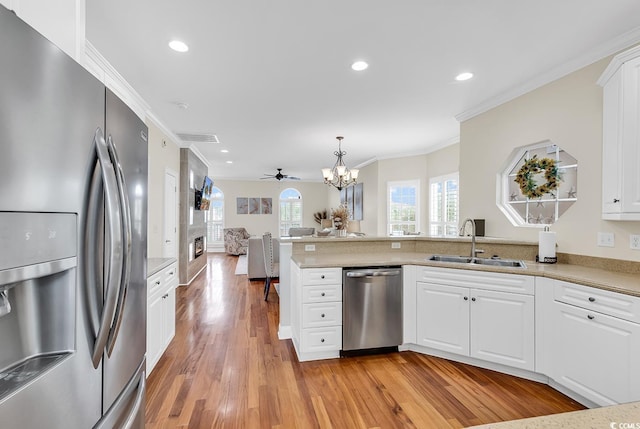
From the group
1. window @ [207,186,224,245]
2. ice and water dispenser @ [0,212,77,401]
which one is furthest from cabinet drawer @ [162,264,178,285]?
window @ [207,186,224,245]

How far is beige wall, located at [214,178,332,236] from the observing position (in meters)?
10.6

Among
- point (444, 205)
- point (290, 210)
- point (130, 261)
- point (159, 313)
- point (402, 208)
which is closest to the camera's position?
point (130, 261)

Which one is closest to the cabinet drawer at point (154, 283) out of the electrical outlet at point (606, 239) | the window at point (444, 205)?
the electrical outlet at point (606, 239)

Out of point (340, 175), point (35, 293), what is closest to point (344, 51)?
point (35, 293)

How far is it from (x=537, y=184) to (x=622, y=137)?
0.85 metres

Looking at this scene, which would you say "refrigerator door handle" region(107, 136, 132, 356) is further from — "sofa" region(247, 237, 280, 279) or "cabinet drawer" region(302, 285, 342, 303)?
"sofa" region(247, 237, 280, 279)

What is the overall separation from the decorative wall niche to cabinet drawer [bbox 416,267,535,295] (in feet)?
3.22

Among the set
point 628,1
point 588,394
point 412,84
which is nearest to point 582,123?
point 628,1

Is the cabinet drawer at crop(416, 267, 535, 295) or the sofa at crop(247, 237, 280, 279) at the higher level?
the cabinet drawer at crop(416, 267, 535, 295)

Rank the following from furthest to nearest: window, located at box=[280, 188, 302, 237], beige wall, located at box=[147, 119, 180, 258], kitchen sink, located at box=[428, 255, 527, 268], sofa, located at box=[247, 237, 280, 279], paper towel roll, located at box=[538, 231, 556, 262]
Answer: window, located at box=[280, 188, 302, 237] < sofa, located at box=[247, 237, 280, 279] < beige wall, located at box=[147, 119, 180, 258] < kitchen sink, located at box=[428, 255, 527, 268] < paper towel roll, located at box=[538, 231, 556, 262]

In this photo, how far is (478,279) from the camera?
2.48 meters

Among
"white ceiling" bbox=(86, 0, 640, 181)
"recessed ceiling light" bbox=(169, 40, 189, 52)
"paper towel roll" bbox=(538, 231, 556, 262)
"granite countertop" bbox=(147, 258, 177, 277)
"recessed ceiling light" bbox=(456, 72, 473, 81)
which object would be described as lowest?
"granite countertop" bbox=(147, 258, 177, 277)

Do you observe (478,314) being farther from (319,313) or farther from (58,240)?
(58,240)

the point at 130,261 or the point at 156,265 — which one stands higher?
the point at 130,261
